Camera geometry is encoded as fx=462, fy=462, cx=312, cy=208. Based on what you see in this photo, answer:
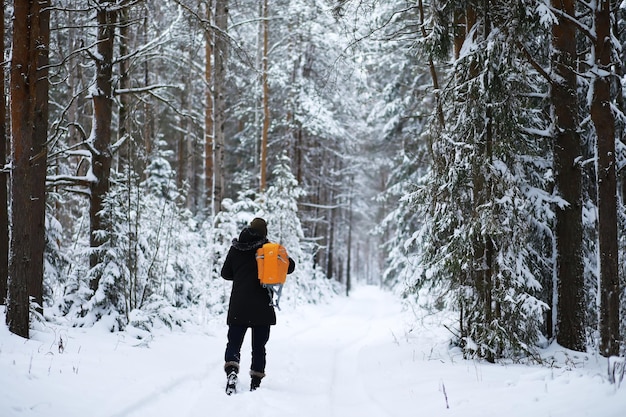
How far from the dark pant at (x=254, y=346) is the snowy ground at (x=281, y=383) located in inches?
13.7

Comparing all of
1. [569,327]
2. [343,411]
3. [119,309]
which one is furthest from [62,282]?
[569,327]

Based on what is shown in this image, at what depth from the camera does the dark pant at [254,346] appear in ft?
18.4

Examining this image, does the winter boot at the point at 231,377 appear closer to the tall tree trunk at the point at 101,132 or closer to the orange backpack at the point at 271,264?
the orange backpack at the point at 271,264

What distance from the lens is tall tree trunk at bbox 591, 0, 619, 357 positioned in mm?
6398

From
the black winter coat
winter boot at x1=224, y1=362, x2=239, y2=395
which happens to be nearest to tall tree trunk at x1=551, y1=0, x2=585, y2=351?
the black winter coat

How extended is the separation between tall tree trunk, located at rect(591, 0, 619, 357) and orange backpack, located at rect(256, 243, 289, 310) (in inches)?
176

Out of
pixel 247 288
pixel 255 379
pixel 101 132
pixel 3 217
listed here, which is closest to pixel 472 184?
pixel 247 288

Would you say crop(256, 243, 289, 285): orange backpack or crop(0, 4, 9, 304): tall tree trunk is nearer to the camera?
crop(256, 243, 289, 285): orange backpack

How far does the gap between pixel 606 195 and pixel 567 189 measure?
1.24 m

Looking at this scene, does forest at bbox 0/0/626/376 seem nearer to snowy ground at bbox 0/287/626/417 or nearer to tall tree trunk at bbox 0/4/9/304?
tall tree trunk at bbox 0/4/9/304

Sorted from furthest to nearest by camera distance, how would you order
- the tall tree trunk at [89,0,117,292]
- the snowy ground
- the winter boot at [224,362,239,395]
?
the tall tree trunk at [89,0,117,292] < the winter boot at [224,362,239,395] < the snowy ground

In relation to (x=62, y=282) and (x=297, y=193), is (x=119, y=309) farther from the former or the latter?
(x=297, y=193)

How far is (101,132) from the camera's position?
8.66 metres

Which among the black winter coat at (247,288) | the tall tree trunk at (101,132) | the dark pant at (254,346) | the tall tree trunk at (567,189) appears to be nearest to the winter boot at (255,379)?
the dark pant at (254,346)
